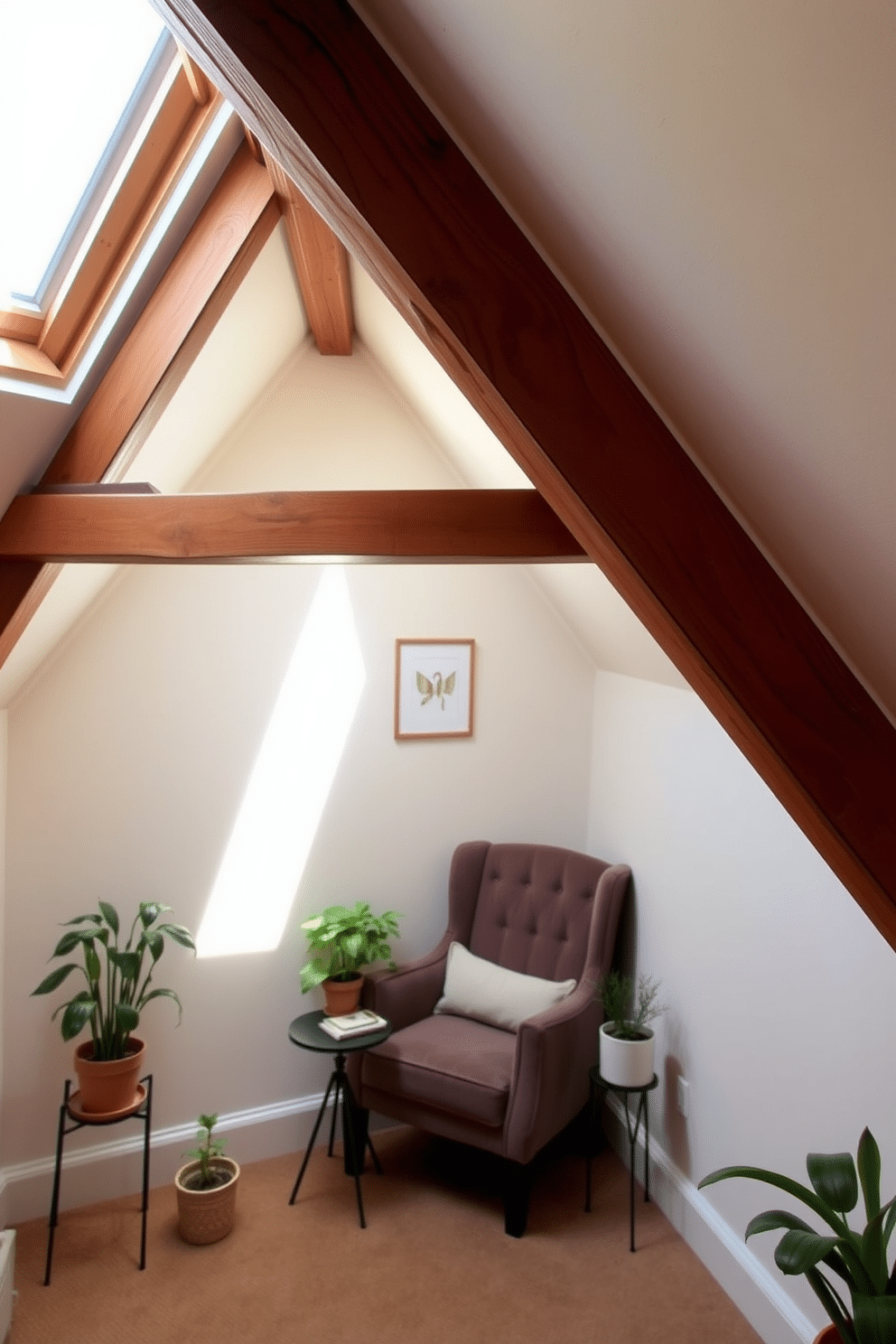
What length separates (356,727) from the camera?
3.60 meters

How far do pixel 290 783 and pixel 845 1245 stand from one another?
7.64ft

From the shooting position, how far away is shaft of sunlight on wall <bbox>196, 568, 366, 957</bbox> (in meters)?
3.45

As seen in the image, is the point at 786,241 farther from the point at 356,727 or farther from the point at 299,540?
the point at 356,727

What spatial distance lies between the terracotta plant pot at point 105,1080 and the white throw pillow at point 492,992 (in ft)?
3.71

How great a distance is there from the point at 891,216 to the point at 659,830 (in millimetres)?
2871

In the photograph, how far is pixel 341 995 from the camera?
3.37 metres

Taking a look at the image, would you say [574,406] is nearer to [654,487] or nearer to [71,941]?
[654,487]

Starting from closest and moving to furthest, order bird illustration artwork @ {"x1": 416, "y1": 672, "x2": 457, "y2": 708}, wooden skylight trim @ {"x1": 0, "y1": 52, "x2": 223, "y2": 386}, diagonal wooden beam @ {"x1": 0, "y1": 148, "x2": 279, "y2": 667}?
1. wooden skylight trim @ {"x1": 0, "y1": 52, "x2": 223, "y2": 386}
2. diagonal wooden beam @ {"x1": 0, "y1": 148, "x2": 279, "y2": 667}
3. bird illustration artwork @ {"x1": 416, "y1": 672, "x2": 457, "y2": 708}

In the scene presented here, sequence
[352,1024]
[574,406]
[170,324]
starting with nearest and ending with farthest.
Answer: [574,406] < [170,324] < [352,1024]

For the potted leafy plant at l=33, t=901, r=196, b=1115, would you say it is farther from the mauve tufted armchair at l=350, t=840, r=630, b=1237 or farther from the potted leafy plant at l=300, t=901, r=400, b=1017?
the mauve tufted armchair at l=350, t=840, r=630, b=1237

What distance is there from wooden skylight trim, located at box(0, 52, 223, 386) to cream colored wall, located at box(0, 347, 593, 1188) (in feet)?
4.60

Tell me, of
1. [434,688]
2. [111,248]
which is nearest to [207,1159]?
[434,688]


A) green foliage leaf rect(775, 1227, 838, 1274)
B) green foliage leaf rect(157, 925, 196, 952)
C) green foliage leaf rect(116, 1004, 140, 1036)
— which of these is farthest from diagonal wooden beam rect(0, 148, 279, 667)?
green foliage leaf rect(775, 1227, 838, 1274)

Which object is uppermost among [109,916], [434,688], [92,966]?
[434,688]
